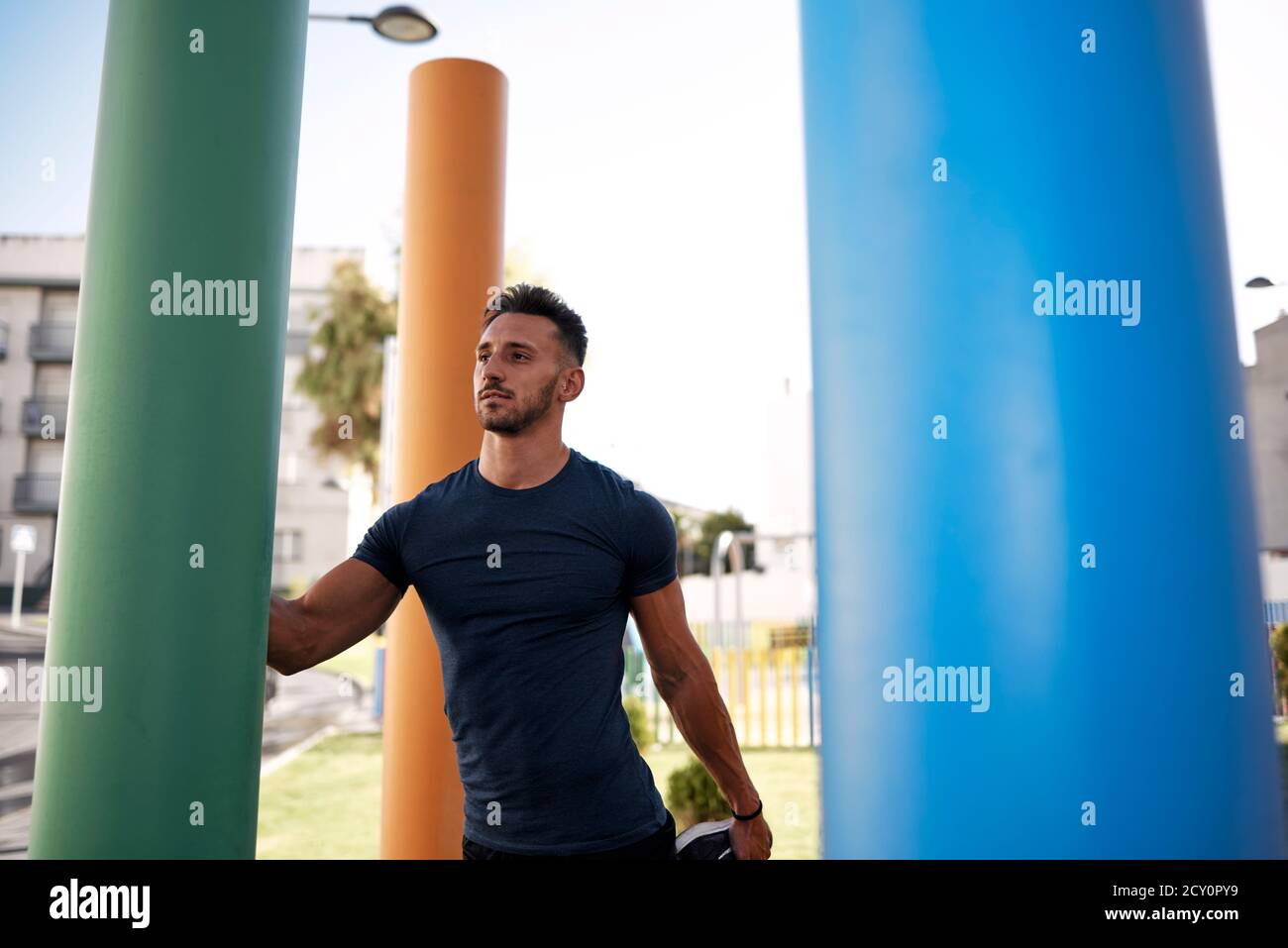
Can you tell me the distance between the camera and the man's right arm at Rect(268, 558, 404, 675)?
206 cm

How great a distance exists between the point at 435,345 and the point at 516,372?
2250mm

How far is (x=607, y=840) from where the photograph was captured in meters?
2.12

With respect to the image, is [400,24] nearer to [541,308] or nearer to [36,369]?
[541,308]

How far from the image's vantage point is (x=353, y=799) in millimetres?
8023

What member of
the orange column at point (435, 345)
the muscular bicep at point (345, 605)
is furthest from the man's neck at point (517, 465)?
the orange column at point (435, 345)

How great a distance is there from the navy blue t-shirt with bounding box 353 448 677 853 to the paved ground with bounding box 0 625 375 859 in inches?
128

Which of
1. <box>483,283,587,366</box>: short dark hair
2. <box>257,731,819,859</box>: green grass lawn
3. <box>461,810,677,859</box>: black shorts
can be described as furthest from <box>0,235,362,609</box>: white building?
<box>461,810,677,859</box>: black shorts

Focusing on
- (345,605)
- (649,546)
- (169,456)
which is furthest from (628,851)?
(169,456)

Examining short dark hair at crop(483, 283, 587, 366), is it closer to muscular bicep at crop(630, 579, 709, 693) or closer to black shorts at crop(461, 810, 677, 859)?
muscular bicep at crop(630, 579, 709, 693)

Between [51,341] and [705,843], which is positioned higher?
[51,341]

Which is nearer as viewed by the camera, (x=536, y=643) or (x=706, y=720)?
(x=536, y=643)

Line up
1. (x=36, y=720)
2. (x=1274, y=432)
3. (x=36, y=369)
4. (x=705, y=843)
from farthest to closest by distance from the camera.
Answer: (x=36, y=369) → (x=1274, y=432) → (x=36, y=720) → (x=705, y=843)

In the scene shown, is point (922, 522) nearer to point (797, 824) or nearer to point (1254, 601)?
point (1254, 601)
